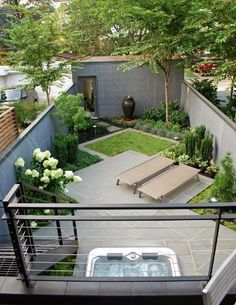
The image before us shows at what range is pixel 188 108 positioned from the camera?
10.8m

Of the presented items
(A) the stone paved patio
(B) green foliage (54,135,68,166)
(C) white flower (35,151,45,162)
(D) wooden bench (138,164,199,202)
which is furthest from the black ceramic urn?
(C) white flower (35,151,45,162)

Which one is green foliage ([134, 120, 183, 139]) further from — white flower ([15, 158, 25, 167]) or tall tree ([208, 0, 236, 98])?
white flower ([15, 158, 25, 167])

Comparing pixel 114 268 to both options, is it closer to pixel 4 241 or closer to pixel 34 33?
pixel 4 241

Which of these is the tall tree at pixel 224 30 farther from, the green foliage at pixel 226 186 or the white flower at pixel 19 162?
the white flower at pixel 19 162

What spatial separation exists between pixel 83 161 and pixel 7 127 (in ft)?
9.33

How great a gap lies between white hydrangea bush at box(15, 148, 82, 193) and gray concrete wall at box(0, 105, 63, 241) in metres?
0.19

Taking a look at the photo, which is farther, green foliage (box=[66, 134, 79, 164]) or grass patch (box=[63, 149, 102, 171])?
green foliage (box=[66, 134, 79, 164])

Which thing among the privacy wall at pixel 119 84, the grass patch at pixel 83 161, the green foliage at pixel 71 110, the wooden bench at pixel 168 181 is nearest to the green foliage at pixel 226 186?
the wooden bench at pixel 168 181

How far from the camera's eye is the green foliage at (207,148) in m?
7.81

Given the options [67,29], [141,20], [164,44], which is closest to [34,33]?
[67,29]

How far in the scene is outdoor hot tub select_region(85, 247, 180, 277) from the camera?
3969 millimetres

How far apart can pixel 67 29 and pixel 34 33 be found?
2.61m

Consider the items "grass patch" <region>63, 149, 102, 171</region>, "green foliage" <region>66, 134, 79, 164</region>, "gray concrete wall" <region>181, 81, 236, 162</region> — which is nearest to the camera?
"gray concrete wall" <region>181, 81, 236, 162</region>

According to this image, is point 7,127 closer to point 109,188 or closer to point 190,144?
point 109,188
